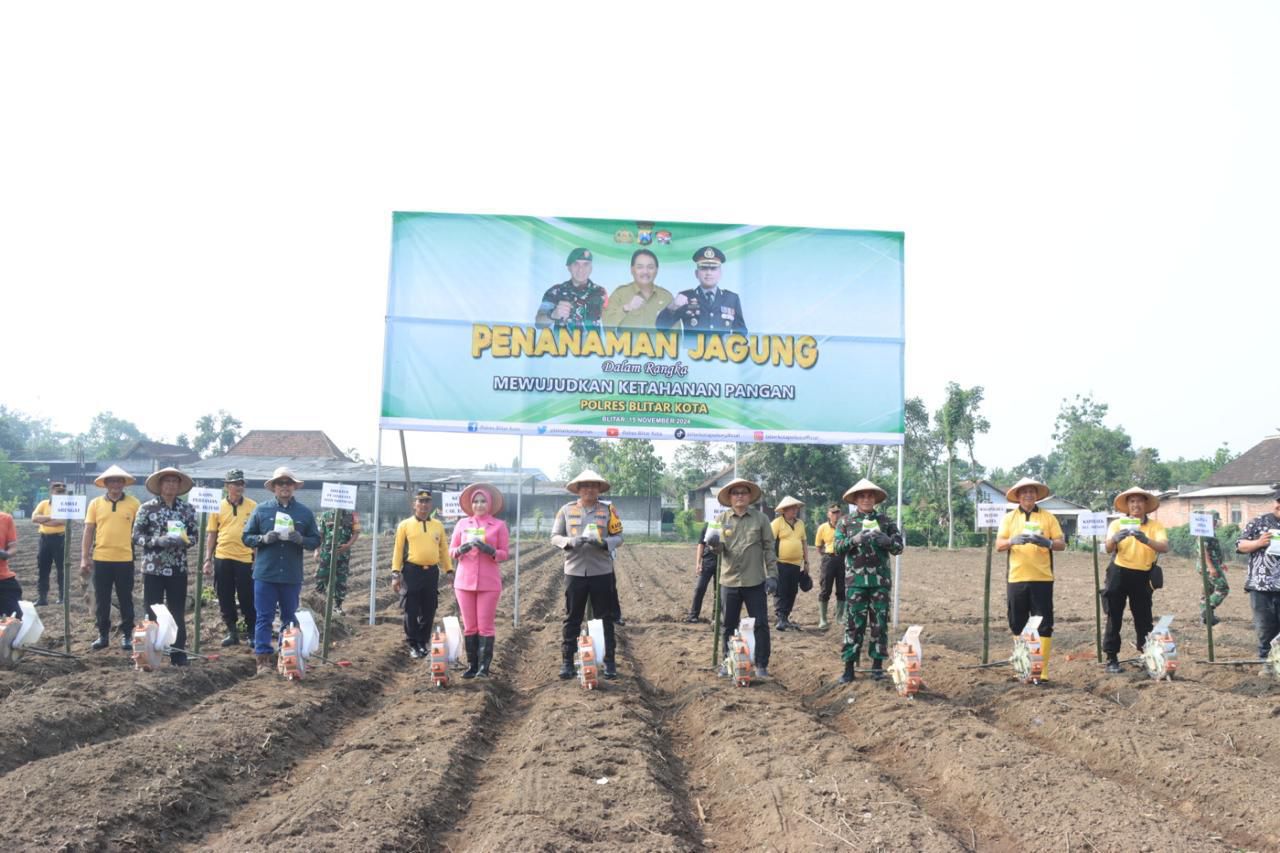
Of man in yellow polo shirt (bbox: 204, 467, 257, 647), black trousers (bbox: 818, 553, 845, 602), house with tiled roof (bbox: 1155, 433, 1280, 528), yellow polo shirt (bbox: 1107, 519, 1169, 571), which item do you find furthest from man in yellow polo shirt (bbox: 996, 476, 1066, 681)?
house with tiled roof (bbox: 1155, 433, 1280, 528)

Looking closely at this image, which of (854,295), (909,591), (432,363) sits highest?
(854,295)

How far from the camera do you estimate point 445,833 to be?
477cm

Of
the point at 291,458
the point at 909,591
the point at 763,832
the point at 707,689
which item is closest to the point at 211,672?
the point at 707,689

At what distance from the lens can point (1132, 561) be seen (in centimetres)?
873

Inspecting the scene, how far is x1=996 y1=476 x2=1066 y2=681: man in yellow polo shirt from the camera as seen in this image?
26.7 feet

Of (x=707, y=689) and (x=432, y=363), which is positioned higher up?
(x=432, y=363)

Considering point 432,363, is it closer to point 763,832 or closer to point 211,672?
point 211,672

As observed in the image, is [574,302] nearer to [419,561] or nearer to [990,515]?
[419,561]

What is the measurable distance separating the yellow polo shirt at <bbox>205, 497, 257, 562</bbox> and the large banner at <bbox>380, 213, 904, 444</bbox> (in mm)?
2830

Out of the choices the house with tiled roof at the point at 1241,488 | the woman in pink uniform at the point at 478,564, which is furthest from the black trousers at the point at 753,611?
the house with tiled roof at the point at 1241,488

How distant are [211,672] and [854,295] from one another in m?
8.22

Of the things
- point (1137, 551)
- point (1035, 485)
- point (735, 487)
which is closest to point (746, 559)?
point (735, 487)

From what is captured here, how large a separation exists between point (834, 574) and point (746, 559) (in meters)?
3.79

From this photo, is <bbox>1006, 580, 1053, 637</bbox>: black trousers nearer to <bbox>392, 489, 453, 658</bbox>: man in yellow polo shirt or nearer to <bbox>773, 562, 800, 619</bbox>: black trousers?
<bbox>773, 562, 800, 619</bbox>: black trousers
